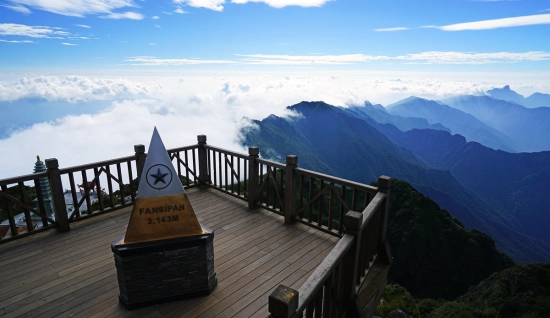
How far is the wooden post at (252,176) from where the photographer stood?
574cm

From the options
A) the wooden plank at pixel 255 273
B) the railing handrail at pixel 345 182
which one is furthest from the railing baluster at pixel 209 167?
the wooden plank at pixel 255 273

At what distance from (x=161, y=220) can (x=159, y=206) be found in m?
0.15

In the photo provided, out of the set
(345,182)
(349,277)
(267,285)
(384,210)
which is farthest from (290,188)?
(349,277)

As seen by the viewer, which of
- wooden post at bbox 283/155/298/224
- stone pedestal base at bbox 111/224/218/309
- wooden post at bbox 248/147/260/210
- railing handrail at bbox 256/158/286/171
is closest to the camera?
stone pedestal base at bbox 111/224/218/309

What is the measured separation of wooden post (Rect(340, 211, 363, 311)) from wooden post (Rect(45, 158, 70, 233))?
14.6 ft

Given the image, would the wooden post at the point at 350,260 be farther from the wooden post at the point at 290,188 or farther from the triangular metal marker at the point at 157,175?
the wooden post at the point at 290,188

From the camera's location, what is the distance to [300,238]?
191 inches

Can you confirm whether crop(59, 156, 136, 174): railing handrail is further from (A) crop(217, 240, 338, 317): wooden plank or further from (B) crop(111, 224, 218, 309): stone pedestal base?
(A) crop(217, 240, 338, 317): wooden plank

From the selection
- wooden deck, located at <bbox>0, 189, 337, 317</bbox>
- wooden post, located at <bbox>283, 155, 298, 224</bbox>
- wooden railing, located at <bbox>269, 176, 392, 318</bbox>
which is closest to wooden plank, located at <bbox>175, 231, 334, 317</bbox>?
wooden deck, located at <bbox>0, 189, 337, 317</bbox>

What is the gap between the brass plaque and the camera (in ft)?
10.6

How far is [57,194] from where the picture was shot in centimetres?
485

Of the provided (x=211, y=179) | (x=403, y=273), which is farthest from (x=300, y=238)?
(x=403, y=273)

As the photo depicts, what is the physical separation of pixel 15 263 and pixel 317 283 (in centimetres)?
434

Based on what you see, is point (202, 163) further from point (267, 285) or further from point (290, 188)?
point (267, 285)
